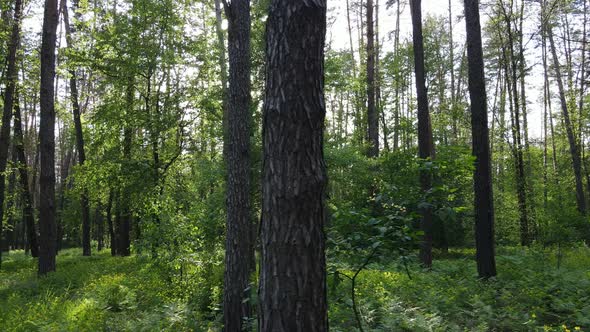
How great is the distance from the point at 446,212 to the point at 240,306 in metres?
3.89

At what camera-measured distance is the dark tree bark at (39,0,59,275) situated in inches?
444

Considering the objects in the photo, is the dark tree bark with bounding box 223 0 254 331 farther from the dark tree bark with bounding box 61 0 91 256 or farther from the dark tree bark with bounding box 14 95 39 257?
the dark tree bark with bounding box 61 0 91 256

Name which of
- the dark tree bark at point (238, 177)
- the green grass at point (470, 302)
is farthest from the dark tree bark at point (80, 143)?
the green grass at point (470, 302)

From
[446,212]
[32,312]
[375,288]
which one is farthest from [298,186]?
[32,312]

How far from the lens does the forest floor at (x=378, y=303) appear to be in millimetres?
5859

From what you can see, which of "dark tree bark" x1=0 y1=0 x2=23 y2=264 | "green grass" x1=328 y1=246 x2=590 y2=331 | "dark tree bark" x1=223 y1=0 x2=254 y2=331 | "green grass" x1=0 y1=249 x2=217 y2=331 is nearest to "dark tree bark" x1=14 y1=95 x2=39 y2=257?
"dark tree bark" x1=0 y1=0 x2=23 y2=264

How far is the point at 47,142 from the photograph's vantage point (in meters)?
11.3

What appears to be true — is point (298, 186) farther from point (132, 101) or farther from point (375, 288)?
point (132, 101)

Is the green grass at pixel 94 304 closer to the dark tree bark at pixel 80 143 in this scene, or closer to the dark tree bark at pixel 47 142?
the dark tree bark at pixel 47 142

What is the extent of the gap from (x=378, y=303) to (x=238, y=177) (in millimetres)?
3182

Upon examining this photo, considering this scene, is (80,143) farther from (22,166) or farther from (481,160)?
(481,160)

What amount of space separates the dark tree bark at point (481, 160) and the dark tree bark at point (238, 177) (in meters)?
5.29

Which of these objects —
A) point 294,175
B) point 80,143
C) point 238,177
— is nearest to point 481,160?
point 238,177

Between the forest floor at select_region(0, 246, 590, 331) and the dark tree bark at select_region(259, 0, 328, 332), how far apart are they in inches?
43.4
